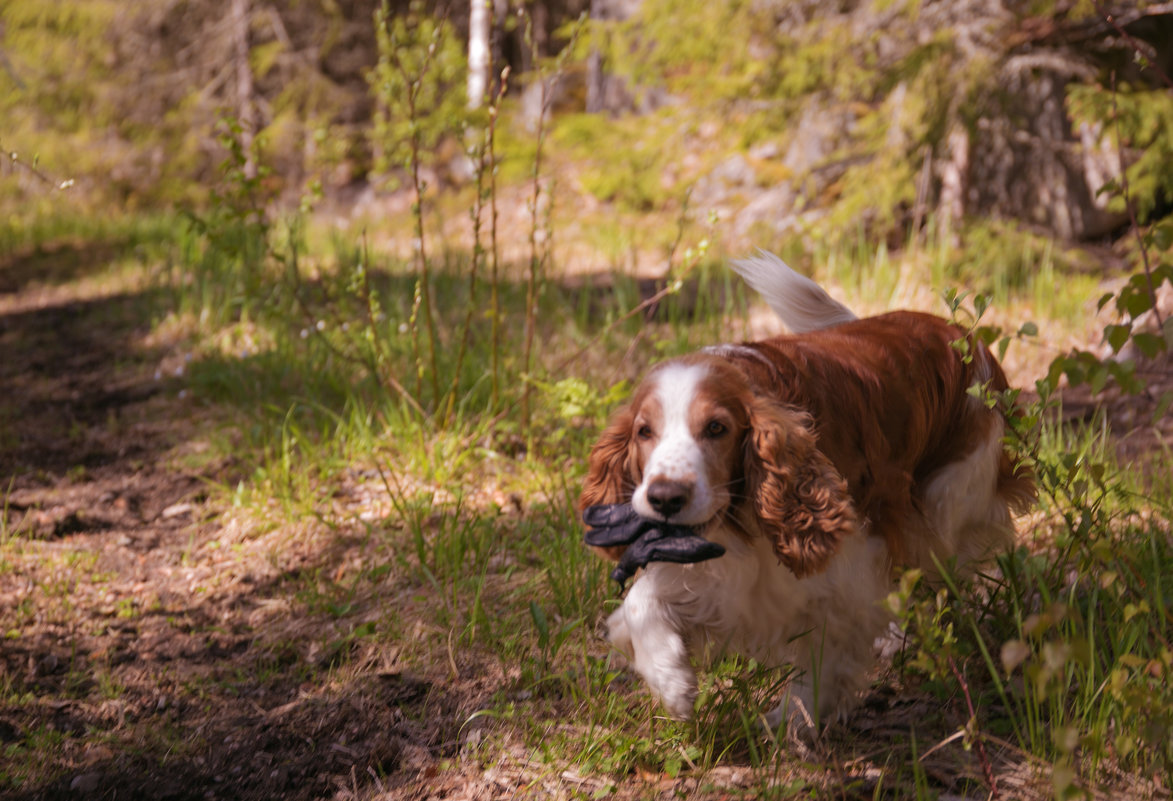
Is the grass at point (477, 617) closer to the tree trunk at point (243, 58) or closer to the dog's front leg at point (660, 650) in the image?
the dog's front leg at point (660, 650)

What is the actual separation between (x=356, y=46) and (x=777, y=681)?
14.9m

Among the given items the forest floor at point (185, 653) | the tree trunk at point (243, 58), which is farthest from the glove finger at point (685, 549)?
the tree trunk at point (243, 58)

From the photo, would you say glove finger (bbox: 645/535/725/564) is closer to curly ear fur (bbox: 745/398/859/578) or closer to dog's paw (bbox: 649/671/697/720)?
curly ear fur (bbox: 745/398/859/578)

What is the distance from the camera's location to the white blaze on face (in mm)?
2156

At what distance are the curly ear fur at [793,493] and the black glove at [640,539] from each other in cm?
19

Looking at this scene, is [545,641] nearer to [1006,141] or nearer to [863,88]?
[863,88]

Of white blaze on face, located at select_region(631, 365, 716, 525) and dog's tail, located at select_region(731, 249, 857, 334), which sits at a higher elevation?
dog's tail, located at select_region(731, 249, 857, 334)

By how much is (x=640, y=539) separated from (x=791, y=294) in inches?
50.9

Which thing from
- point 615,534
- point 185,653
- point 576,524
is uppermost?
point 615,534

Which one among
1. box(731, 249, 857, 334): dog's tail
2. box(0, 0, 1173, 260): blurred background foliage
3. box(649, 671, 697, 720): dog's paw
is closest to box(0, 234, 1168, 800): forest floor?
box(649, 671, 697, 720): dog's paw

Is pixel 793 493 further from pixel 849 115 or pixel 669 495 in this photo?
pixel 849 115

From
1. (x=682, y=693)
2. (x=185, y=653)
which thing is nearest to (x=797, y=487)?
(x=682, y=693)

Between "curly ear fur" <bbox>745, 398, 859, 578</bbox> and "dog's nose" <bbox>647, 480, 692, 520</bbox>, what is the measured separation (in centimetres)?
26

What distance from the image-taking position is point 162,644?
3225mm
